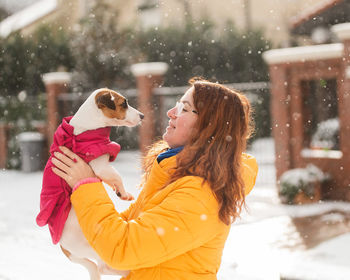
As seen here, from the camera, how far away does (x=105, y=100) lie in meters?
1.94

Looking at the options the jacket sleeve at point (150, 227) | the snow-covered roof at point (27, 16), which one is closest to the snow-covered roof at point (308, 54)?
the jacket sleeve at point (150, 227)

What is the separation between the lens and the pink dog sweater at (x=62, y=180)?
5.87 ft

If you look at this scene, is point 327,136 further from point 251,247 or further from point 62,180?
point 62,180

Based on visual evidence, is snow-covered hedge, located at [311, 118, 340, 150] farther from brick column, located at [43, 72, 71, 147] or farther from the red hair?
the red hair

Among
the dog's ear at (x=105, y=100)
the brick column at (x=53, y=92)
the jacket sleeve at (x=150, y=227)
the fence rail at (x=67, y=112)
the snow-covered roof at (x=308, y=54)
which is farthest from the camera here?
the brick column at (x=53, y=92)

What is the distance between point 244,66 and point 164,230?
12.9 metres

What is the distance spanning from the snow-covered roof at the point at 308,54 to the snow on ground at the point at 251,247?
2.33 metres

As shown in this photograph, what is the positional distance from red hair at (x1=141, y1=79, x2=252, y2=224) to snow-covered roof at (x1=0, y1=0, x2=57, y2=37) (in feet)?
47.9

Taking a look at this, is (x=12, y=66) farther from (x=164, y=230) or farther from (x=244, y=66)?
(x=164, y=230)

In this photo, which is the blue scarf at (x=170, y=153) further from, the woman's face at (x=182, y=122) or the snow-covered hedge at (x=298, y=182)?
the snow-covered hedge at (x=298, y=182)

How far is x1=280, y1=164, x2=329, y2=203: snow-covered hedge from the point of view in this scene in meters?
7.35

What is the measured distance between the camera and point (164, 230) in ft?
4.99

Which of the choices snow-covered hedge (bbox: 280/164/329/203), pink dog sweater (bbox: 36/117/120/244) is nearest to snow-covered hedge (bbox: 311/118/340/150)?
snow-covered hedge (bbox: 280/164/329/203)

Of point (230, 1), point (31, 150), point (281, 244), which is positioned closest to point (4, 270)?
point (281, 244)
